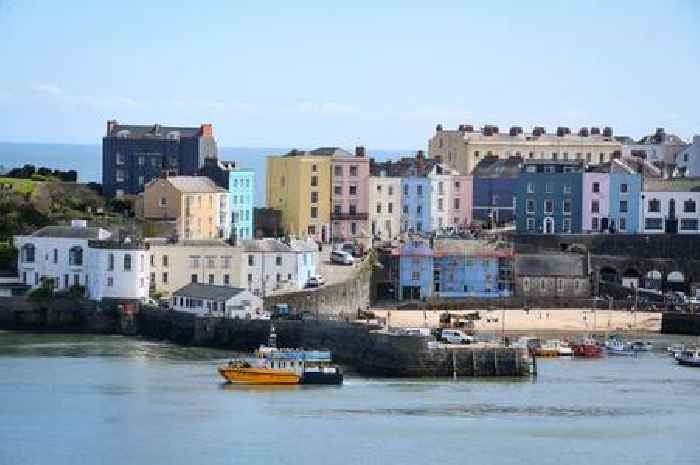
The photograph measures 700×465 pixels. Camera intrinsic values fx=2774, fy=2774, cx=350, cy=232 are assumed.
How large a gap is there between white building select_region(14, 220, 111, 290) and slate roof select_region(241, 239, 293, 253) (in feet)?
11.5

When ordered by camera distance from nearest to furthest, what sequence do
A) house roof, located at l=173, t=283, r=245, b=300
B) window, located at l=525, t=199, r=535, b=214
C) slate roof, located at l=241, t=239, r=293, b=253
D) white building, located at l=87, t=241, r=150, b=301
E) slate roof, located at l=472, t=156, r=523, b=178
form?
house roof, located at l=173, t=283, r=245, b=300, white building, located at l=87, t=241, r=150, b=301, slate roof, located at l=241, t=239, r=293, b=253, window, located at l=525, t=199, r=535, b=214, slate roof, located at l=472, t=156, r=523, b=178

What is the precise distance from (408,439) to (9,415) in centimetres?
767

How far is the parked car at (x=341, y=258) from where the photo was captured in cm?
7325

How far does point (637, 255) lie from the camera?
252 feet

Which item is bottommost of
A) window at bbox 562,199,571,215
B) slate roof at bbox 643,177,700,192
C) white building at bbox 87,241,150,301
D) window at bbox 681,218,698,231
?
white building at bbox 87,241,150,301

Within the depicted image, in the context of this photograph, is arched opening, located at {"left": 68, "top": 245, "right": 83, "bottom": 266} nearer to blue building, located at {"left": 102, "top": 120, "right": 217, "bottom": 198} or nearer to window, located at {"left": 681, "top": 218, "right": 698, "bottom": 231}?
blue building, located at {"left": 102, "top": 120, "right": 217, "bottom": 198}

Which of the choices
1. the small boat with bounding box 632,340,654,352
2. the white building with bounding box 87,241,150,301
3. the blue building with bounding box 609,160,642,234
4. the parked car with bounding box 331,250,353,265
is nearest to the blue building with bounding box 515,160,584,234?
the blue building with bounding box 609,160,642,234

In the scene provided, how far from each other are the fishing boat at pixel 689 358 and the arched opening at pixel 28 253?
55.4 ft

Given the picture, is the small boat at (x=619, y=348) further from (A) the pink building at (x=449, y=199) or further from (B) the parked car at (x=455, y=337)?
(A) the pink building at (x=449, y=199)

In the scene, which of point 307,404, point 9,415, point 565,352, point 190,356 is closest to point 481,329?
point 565,352

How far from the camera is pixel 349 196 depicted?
80.6m

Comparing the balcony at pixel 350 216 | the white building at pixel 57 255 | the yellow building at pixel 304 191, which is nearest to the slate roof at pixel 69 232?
the white building at pixel 57 255

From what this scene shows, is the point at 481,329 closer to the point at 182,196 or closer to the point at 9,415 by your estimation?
the point at 182,196

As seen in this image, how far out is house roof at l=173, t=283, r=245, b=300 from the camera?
65250mm
